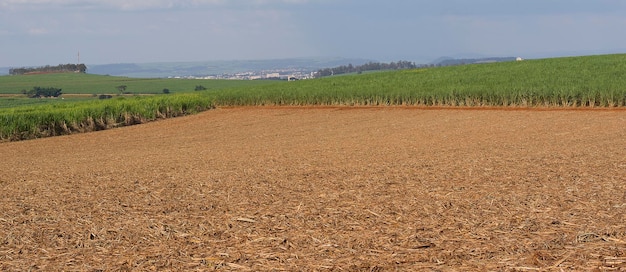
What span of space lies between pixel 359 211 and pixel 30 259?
3112 millimetres

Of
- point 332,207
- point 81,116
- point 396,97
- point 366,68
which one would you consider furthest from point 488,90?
point 366,68

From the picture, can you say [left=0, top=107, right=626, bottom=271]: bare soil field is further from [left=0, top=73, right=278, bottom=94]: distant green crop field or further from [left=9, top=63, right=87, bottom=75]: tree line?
[left=9, top=63, right=87, bottom=75]: tree line

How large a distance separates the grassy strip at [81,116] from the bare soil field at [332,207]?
8.67 metres

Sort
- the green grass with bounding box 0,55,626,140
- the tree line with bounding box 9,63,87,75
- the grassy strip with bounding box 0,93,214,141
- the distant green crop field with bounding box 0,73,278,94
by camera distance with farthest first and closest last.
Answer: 1. the tree line with bounding box 9,63,87,75
2. the distant green crop field with bounding box 0,73,278,94
3. the green grass with bounding box 0,55,626,140
4. the grassy strip with bounding box 0,93,214,141

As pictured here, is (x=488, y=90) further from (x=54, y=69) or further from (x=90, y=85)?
(x=54, y=69)

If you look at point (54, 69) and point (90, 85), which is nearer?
point (90, 85)

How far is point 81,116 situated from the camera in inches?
1008

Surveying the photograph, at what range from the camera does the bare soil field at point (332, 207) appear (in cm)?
522

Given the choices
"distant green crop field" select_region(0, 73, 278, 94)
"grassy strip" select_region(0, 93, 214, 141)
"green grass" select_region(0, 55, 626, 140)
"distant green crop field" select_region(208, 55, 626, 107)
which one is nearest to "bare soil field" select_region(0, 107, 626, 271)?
"grassy strip" select_region(0, 93, 214, 141)

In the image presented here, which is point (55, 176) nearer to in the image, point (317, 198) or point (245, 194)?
point (245, 194)

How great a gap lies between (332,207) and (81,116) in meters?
20.5

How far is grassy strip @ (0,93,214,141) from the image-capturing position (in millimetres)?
23359

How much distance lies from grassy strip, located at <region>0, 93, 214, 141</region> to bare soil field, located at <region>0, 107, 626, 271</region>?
8.67m

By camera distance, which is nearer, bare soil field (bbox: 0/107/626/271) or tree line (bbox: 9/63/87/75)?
bare soil field (bbox: 0/107/626/271)
